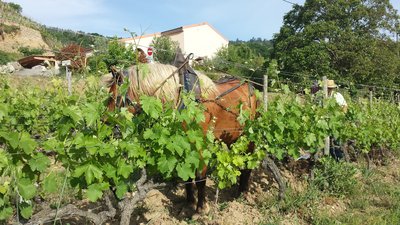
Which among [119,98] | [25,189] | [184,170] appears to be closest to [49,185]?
[25,189]

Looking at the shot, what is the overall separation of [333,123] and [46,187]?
3403 mm

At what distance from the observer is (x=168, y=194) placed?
14.6 ft

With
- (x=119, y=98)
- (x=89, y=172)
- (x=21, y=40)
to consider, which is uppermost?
(x=21, y=40)

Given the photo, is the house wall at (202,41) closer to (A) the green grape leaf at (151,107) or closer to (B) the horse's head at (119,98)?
(B) the horse's head at (119,98)

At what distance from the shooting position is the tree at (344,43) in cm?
2780

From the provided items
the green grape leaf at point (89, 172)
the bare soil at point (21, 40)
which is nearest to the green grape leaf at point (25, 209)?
the green grape leaf at point (89, 172)

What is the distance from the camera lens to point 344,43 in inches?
1136

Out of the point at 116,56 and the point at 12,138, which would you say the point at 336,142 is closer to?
the point at 116,56

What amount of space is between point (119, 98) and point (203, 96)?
762 mm

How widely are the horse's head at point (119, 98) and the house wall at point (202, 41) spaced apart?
4188cm

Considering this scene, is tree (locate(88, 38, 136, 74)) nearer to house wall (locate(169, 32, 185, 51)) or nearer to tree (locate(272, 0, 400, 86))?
tree (locate(272, 0, 400, 86))

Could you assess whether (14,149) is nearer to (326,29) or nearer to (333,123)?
(333,123)

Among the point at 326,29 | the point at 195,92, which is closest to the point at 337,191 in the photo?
the point at 195,92

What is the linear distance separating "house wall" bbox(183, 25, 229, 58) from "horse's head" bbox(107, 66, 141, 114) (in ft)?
137
